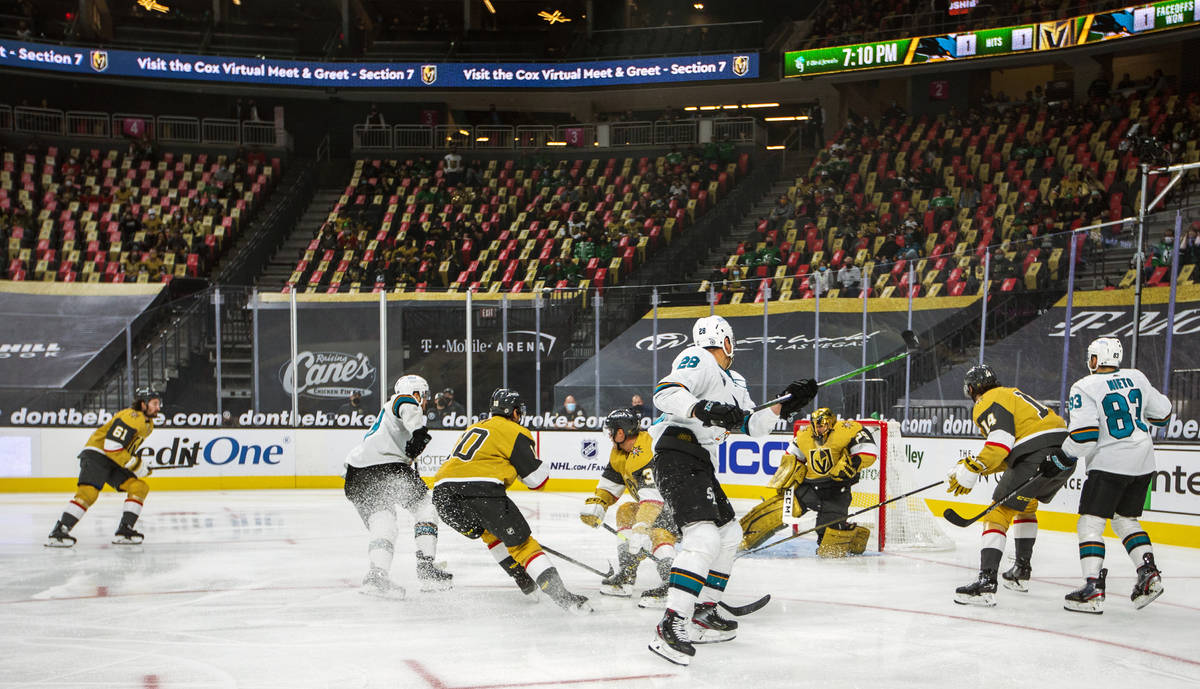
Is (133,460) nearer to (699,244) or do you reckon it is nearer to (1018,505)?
(1018,505)

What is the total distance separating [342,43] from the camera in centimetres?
2631

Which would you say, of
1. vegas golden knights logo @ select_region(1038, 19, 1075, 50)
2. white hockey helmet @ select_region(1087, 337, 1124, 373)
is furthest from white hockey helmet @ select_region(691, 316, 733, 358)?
vegas golden knights logo @ select_region(1038, 19, 1075, 50)

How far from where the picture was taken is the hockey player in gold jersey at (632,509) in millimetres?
6324

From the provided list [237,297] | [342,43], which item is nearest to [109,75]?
[342,43]

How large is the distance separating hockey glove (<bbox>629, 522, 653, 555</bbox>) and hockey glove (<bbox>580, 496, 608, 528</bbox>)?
215mm

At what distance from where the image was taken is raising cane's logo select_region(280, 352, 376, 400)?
48.3 feet

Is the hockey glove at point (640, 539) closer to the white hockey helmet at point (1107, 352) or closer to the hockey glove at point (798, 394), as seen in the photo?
the hockey glove at point (798, 394)

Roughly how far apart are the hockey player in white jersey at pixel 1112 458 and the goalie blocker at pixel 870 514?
194cm

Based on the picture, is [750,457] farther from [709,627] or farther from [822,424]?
[709,627]

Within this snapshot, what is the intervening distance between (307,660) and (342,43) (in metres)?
23.6

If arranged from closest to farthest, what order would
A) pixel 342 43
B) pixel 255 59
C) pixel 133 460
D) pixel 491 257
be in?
pixel 133 460 → pixel 491 257 → pixel 255 59 → pixel 342 43

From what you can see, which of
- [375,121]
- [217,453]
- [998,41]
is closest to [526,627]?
[217,453]

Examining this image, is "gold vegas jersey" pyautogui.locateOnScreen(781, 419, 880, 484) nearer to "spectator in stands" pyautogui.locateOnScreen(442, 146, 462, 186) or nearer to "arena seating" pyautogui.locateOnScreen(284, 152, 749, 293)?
"arena seating" pyautogui.locateOnScreen(284, 152, 749, 293)

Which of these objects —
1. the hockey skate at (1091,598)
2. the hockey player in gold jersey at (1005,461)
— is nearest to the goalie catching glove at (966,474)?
the hockey player in gold jersey at (1005,461)
